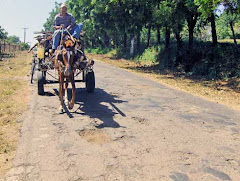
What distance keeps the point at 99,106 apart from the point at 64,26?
2887 millimetres

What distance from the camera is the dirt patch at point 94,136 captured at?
5.44m

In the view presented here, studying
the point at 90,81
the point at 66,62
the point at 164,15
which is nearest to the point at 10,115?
the point at 66,62

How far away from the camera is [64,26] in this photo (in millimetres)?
8742

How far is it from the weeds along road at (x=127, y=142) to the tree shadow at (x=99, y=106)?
0.08 feet

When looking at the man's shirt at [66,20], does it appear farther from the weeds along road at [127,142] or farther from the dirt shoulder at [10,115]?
the dirt shoulder at [10,115]

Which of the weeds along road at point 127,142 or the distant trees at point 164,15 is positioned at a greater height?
the distant trees at point 164,15

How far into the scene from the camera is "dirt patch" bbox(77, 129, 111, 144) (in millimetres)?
5439

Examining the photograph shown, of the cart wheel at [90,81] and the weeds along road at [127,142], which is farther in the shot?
the cart wheel at [90,81]

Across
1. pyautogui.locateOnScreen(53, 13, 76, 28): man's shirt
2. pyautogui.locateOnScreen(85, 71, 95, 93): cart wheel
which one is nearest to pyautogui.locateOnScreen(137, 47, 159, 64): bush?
pyautogui.locateOnScreen(85, 71, 95, 93): cart wheel

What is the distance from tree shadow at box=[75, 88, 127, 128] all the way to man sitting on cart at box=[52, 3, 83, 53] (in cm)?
200

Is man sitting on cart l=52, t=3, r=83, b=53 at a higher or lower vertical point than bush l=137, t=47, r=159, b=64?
lower

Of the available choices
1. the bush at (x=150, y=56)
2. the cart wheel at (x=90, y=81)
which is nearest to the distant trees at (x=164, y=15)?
the bush at (x=150, y=56)

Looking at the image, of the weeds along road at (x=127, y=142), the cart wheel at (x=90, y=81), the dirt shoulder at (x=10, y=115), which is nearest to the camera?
the weeds along road at (x=127, y=142)

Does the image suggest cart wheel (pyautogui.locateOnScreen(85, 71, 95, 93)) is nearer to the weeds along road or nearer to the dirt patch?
the weeds along road
